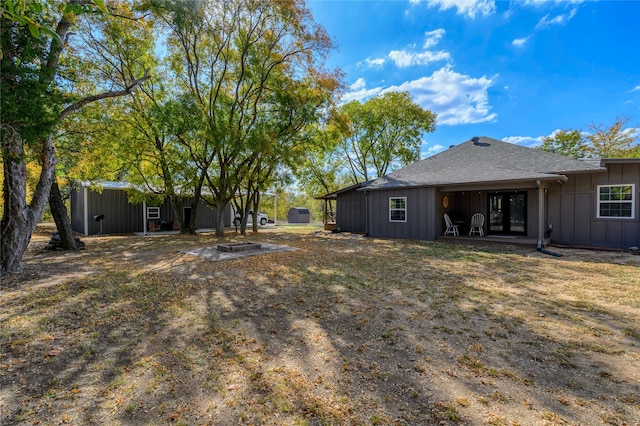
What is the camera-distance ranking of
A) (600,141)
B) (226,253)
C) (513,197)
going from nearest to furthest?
(226,253) < (513,197) < (600,141)

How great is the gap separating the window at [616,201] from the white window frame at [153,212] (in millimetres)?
19588

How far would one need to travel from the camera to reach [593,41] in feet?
39.7

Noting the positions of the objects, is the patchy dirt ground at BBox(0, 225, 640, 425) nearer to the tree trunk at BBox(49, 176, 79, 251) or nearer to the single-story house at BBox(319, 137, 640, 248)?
the tree trunk at BBox(49, 176, 79, 251)

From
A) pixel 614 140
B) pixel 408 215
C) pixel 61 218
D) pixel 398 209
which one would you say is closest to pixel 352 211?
pixel 398 209

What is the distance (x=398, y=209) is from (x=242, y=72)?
28.6 feet

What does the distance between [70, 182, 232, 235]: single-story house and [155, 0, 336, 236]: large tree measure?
5.24 meters

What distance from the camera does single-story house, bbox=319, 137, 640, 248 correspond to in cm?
866

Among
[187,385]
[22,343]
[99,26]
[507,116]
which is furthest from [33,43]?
[507,116]

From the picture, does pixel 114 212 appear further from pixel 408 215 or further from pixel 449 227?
pixel 449 227

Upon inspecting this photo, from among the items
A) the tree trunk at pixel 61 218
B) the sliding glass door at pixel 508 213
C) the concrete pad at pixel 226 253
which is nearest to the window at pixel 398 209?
the sliding glass door at pixel 508 213

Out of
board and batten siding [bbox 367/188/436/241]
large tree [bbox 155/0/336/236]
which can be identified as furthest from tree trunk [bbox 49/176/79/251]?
board and batten siding [bbox 367/188/436/241]

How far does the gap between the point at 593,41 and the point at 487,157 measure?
6.68 metres

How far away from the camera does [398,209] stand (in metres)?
11.9

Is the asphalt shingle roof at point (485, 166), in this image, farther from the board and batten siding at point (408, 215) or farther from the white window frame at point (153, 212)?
the white window frame at point (153, 212)
